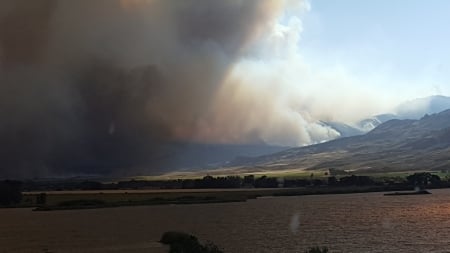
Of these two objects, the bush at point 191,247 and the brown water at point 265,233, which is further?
the brown water at point 265,233

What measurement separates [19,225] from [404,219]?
10557 centimetres

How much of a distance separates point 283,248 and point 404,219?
68484 millimetres

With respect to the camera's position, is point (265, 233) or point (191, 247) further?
point (265, 233)

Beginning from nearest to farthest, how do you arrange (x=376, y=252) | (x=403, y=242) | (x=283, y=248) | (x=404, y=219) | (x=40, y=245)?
1. (x=376, y=252)
2. (x=283, y=248)
3. (x=403, y=242)
4. (x=40, y=245)
5. (x=404, y=219)

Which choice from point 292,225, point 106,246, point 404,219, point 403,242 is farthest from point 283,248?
point 404,219

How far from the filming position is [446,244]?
94.8 m

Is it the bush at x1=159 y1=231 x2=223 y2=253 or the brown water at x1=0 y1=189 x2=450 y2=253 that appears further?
the brown water at x1=0 y1=189 x2=450 y2=253

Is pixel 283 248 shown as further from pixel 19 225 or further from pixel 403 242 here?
pixel 19 225

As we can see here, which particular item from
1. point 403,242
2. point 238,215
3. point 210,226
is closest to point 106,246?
point 210,226

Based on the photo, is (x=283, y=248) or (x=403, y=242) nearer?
(x=283, y=248)

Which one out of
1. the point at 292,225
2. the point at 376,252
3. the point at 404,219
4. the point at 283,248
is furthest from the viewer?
the point at 404,219

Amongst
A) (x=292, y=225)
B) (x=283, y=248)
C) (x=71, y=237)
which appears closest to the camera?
(x=283, y=248)

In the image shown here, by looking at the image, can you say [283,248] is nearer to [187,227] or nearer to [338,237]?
[338,237]

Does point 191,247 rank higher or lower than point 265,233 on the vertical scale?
higher
